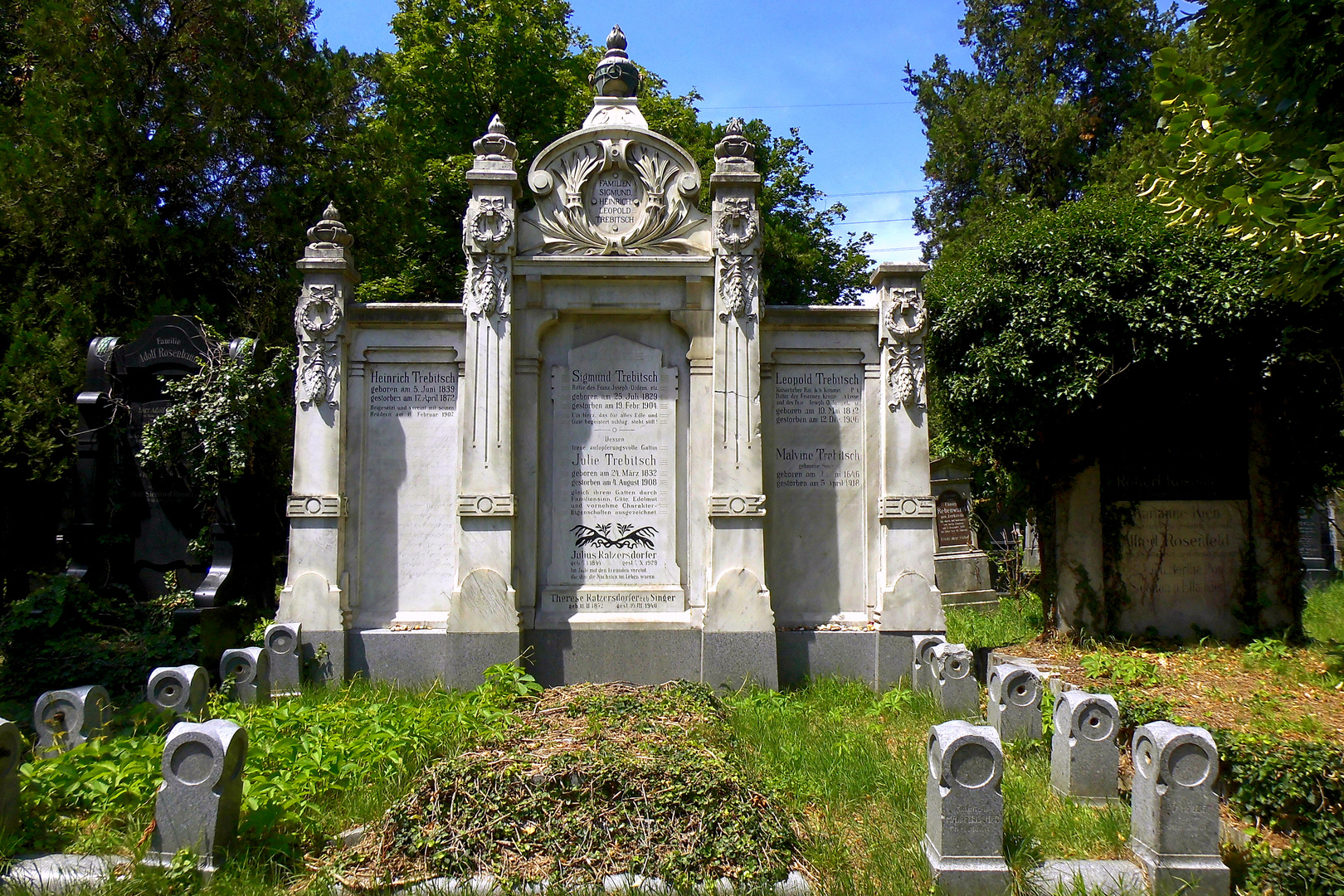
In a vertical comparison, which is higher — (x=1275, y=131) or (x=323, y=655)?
(x=1275, y=131)

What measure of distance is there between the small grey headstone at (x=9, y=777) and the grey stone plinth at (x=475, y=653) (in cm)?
358

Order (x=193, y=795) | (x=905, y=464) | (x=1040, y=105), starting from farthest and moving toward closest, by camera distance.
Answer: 1. (x=1040, y=105)
2. (x=905, y=464)
3. (x=193, y=795)

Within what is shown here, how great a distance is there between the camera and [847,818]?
16.4ft

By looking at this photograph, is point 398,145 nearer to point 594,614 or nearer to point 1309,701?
point 594,614

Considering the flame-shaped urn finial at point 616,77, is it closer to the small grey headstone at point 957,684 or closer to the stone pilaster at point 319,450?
the stone pilaster at point 319,450

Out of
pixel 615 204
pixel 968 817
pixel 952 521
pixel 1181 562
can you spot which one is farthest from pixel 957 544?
pixel 968 817

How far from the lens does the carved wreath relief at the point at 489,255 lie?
8.16 metres

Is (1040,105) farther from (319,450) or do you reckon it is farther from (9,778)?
(9,778)

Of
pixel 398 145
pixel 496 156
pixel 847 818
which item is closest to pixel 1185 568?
pixel 847 818

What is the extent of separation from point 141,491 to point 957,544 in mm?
12888

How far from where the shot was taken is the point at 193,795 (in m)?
4.29

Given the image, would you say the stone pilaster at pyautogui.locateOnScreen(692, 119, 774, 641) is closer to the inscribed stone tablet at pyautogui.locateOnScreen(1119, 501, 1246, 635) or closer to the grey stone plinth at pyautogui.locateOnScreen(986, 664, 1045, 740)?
the grey stone plinth at pyautogui.locateOnScreen(986, 664, 1045, 740)

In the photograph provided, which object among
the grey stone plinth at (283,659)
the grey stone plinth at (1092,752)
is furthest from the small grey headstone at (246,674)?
the grey stone plinth at (1092,752)

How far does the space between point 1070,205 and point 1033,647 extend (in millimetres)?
5426
